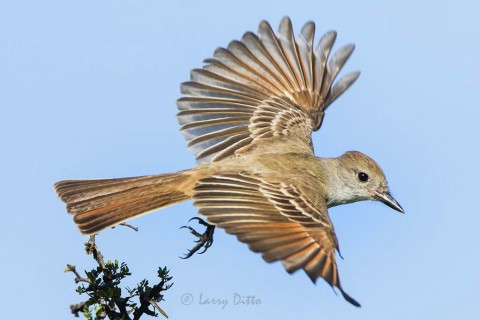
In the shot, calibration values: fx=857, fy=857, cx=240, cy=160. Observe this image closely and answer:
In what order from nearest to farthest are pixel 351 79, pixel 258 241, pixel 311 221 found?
pixel 258 241, pixel 311 221, pixel 351 79

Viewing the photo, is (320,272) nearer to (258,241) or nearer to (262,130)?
(258,241)

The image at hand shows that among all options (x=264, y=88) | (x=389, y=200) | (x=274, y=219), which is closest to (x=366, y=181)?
(x=389, y=200)

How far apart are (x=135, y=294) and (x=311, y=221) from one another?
1939 millimetres

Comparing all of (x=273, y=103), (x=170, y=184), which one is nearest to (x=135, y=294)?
(x=170, y=184)

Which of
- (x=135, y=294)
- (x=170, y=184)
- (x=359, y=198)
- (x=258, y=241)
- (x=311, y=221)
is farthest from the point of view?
(x=359, y=198)

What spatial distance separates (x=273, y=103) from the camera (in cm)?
1045

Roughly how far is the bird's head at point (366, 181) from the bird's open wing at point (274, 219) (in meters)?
1.46

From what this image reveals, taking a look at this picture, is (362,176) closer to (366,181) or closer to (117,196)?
(366,181)

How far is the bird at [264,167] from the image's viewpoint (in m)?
6.70

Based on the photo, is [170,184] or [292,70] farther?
[292,70]

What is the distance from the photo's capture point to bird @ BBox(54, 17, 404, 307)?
6703 mm

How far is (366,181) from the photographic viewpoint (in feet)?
30.5

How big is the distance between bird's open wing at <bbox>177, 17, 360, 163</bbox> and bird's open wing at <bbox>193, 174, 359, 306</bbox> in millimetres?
2120

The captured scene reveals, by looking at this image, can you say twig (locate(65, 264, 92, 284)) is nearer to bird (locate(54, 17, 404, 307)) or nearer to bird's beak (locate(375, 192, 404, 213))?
bird (locate(54, 17, 404, 307))
